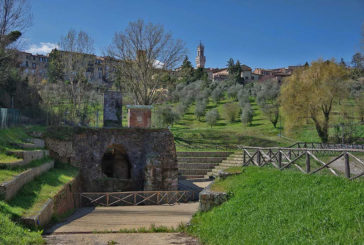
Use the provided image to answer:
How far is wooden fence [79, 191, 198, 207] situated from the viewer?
16.0 meters

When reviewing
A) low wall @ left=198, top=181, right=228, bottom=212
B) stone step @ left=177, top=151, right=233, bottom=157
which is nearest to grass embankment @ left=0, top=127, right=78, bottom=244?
low wall @ left=198, top=181, right=228, bottom=212

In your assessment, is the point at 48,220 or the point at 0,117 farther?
the point at 0,117

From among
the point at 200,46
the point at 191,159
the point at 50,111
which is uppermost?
the point at 200,46

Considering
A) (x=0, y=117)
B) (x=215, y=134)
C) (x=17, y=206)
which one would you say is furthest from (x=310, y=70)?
(x=17, y=206)

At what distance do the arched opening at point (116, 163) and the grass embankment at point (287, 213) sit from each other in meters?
12.8

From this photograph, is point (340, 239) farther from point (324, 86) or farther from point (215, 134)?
point (215, 134)

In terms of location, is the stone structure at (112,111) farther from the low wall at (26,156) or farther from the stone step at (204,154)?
the low wall at (26,156)

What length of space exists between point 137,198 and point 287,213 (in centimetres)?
1210

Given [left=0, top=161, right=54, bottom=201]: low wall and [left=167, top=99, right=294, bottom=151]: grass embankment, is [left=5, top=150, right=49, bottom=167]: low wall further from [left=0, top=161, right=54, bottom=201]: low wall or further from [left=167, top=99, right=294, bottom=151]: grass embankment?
[left=167, top=99, right=294, bottom=151]: grass embankment

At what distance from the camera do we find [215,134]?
3609 cm

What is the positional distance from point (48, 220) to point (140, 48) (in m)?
23.6

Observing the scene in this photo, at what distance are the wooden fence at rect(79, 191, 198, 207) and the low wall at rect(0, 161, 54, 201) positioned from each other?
3.62 metres

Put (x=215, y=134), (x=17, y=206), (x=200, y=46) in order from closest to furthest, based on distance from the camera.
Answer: (x=17, y=206) → (x=215, y=134) → (x=200, y=46)

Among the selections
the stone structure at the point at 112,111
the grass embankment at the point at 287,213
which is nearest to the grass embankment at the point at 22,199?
the grass embankment at the point at 287,213
